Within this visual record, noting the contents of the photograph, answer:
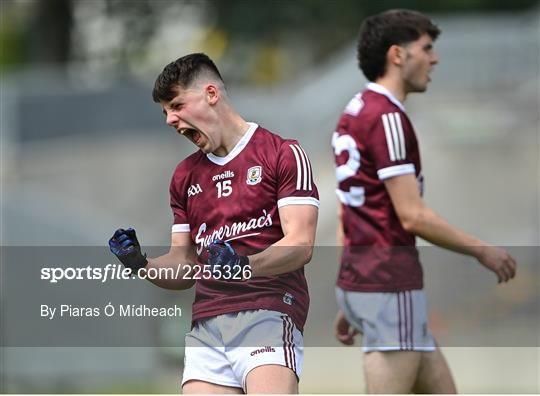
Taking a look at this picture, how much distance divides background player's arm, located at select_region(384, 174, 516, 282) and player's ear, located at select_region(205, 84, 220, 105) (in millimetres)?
1099

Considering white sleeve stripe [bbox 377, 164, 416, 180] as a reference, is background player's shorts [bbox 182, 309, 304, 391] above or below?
below

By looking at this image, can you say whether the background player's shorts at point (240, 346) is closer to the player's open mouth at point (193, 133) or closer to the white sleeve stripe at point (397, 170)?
the player's open mouth at point (193, 133)

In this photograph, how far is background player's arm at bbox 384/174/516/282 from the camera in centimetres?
520

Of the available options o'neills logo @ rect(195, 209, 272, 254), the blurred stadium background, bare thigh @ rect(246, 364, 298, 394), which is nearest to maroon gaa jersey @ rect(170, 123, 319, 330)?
o'neills logo @ rect(195, 209, 272, 254)

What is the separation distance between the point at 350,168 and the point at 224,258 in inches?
55.2

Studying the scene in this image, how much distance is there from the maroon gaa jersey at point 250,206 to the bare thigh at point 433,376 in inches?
45.0

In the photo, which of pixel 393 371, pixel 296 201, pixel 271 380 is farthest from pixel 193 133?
pixel 393 371

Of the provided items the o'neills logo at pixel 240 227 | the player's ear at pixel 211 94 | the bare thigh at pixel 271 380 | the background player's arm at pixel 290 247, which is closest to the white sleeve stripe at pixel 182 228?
the o'neills logo at pixel 240 227

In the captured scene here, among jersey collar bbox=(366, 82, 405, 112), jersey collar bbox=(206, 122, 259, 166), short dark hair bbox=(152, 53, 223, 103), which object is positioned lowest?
jersey collar bbox=(206, 122, 259, 166)

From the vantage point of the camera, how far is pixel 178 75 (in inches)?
177

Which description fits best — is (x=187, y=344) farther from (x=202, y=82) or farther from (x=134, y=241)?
(x=202, y=82)

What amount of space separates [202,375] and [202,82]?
1045mm

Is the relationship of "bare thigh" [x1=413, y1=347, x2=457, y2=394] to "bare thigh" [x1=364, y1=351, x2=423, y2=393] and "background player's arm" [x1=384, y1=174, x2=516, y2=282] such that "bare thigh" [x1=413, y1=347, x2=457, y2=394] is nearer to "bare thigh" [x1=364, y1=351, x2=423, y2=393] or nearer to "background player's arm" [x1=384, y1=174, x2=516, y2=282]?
"bare thigh" [x1=364, y1=351, x2=423, y2=393]

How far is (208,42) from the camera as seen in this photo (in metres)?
26.7
